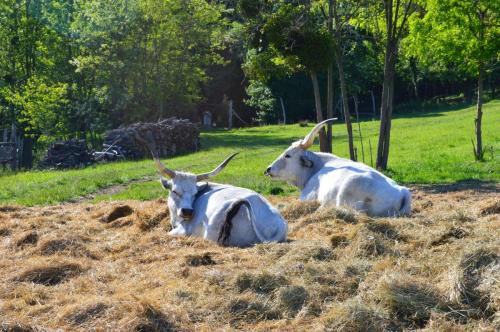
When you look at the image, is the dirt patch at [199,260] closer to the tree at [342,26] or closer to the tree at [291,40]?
the tree at [291,40]

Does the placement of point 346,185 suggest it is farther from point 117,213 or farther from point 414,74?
point 414,74

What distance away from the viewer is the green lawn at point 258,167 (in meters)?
17.0

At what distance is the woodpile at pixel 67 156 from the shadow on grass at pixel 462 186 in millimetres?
15432

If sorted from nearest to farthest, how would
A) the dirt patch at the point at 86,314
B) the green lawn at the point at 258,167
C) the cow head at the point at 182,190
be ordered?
the dirt patch at the point at 86,314 < the cow head at the point at 182,190 < the green lawn at the point at 258,167

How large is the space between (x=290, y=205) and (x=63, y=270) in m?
4.41

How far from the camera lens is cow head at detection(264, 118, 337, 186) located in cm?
1384

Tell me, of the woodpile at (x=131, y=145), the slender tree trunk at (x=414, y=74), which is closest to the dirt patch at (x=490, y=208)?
the woodpile at (x=131, y=145)

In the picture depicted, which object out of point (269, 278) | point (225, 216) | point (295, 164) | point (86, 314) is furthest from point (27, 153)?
point (86, 314)

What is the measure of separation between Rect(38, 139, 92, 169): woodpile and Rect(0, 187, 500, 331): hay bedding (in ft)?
58.4

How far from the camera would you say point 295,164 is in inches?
548

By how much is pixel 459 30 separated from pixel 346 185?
9.33 metres

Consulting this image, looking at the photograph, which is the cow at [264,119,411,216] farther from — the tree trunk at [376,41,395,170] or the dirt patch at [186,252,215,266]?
the tree trunk at [376,41,395,170]

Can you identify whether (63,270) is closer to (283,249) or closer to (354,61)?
(283,249)

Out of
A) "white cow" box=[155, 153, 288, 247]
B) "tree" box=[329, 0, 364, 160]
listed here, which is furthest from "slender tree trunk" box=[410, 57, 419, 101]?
"white cow" box=[155, 153, 288, 247]
